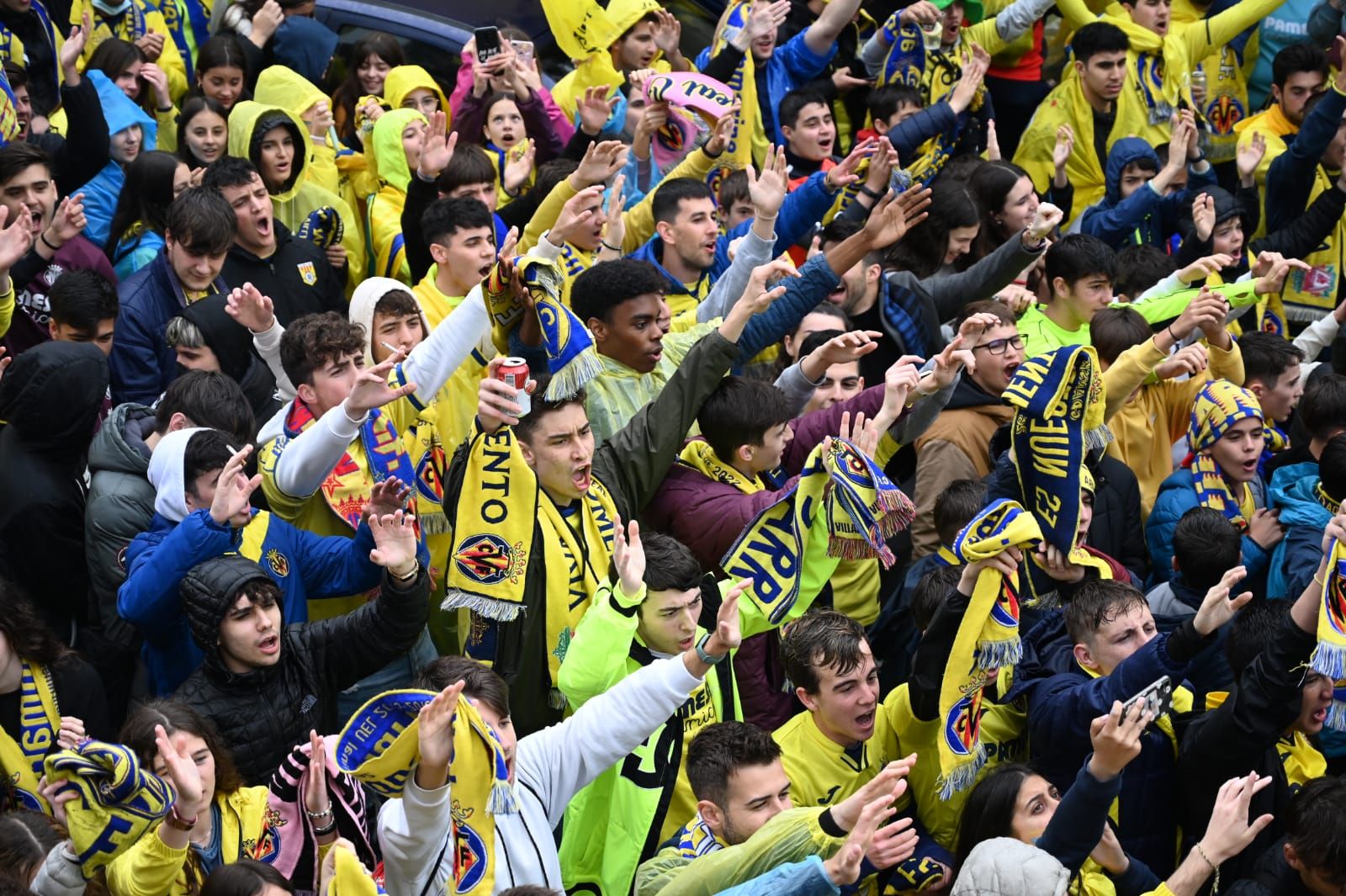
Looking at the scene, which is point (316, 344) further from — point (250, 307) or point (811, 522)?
point (811, 522)

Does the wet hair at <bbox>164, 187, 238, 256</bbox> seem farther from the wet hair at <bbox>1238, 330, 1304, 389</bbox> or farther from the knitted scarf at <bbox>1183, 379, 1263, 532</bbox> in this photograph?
the wet hair at <bbox>1238, 330, 1304, 389</bbox>

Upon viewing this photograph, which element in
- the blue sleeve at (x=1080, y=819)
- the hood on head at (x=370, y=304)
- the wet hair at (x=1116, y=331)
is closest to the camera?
the blue sleeve at (x=1080, y=819)

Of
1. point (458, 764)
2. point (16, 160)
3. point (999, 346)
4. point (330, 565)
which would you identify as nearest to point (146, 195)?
point (16, 160)

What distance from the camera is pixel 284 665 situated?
5410mm

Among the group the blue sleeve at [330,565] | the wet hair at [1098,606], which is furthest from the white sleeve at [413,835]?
the wet hair at [1098,606]

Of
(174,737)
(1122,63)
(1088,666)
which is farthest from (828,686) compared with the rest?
(1122,63)

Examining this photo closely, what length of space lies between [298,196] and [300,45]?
5.45ft

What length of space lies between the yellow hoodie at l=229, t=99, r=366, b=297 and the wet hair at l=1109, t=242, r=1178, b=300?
337 centimetres

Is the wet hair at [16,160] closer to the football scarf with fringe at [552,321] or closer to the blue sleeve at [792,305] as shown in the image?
the football scarf with fringe at [552,321]

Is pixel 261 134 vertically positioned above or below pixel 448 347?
below

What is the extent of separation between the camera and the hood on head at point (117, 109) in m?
8.59

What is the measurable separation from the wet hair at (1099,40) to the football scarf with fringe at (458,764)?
6896 mm

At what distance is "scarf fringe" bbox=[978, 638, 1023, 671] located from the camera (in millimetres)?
5168

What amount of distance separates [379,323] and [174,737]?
2.09m
